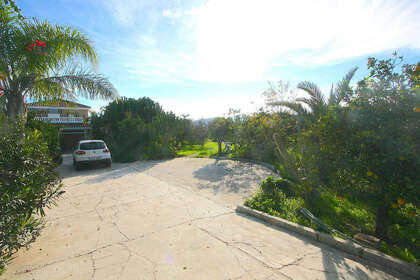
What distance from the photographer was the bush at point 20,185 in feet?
8.10

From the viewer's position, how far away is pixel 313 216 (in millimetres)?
3830

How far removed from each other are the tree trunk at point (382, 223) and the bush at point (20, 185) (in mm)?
4811

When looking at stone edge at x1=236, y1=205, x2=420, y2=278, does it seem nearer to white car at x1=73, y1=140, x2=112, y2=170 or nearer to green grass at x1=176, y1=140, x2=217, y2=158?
white car at x1=73, y1=140, x2=112, y2=170

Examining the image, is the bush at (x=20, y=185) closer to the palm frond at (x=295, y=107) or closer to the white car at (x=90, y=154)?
the white car at (x=90, y=154)

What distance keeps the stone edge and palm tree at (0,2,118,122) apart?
639 centimetres

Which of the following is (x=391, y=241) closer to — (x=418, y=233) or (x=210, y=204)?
(x=418, y=233)

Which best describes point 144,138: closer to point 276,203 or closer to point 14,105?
point 14,105

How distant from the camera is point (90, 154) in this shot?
10273mm

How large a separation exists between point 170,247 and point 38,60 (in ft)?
21.2

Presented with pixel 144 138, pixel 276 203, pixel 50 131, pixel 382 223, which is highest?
pixel 50 131

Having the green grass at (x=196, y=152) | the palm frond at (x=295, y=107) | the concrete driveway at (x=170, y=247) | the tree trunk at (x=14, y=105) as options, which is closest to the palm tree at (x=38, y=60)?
the tree trunk at (x=14, y=105)

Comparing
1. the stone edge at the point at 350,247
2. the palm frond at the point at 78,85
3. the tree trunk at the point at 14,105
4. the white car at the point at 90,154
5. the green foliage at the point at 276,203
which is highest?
the palm frond at the point at 78,85

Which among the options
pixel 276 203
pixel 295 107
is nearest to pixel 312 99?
pixel 295 107

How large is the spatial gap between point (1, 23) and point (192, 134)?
14.6m
